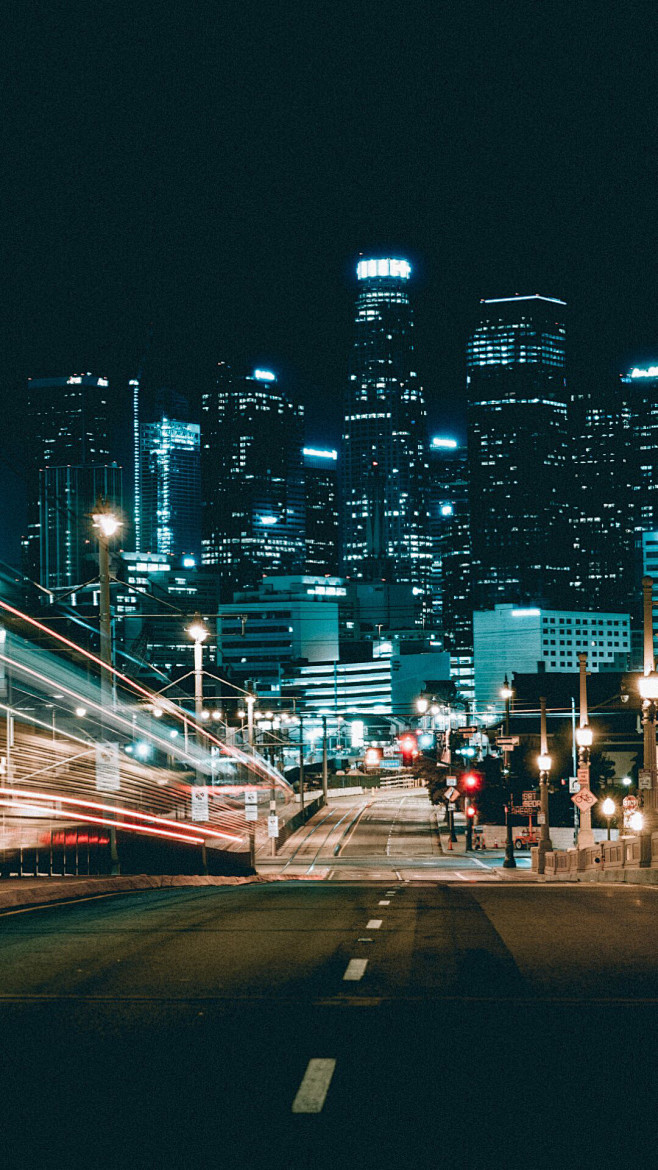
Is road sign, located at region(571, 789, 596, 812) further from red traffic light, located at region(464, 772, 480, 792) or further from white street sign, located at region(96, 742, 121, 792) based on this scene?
white street sign, located at region(96, 742, 121, 792)

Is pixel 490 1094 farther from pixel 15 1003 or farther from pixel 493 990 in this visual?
pixel 15 1003

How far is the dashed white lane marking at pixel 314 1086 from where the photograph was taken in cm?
639

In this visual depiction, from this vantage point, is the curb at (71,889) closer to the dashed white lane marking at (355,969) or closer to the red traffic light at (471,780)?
the dashed white lane marking at (355,969)

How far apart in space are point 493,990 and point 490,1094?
312 cm

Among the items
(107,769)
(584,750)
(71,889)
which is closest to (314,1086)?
(71,889)

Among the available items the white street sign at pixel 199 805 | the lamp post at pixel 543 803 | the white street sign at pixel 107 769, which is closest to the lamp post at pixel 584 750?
the lamp post at pixel 543 803

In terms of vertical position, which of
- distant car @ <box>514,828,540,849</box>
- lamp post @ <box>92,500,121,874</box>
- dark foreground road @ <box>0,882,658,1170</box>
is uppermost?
lamp post @ <box>92,500,121,874</box>

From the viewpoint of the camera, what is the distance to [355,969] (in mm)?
10805

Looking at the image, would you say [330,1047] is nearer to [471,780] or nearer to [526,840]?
[471,780]

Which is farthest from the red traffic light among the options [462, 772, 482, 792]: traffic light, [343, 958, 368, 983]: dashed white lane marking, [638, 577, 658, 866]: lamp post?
[343, 958, 368, 983]: dashed white lane marking

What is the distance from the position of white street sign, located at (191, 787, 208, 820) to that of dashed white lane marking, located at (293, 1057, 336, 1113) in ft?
119

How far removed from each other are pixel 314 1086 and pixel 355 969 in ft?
13.4

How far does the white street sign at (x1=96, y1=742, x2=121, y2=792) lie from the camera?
29969 mm

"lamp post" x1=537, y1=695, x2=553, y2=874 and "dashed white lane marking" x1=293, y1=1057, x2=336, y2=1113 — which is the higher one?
"dashed white lane marking" x1=293, y1=1057, x2=336, y2=1113
